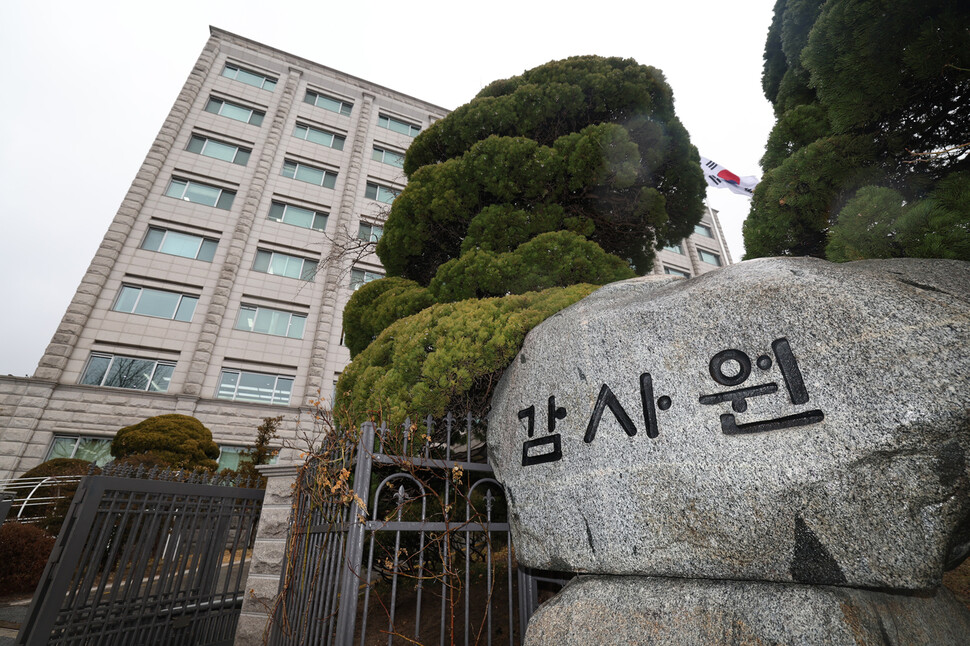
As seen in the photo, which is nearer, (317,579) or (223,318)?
(317,579)

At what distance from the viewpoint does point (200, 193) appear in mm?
18219

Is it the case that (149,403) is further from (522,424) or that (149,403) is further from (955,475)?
(955,475)

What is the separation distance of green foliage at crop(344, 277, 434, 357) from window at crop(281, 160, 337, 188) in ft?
52.3

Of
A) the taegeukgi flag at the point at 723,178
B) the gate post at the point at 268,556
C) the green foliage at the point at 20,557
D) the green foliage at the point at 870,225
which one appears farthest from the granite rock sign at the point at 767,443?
the taegeukgi flag at the point at 723,178

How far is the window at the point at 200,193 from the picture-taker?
17.8m

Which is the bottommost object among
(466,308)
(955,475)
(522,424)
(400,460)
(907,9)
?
(955,475)

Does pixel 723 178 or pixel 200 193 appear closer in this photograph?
pixel 723 178

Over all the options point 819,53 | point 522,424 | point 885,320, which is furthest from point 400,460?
point 819,53

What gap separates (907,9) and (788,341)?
125 inches

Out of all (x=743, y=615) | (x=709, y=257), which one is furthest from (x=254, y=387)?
(x=709, y=257)

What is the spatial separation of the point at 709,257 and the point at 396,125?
2025 cm

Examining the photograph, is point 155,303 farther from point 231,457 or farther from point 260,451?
point 260,451

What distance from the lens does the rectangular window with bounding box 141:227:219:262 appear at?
16.8 meters

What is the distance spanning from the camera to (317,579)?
3744mm
